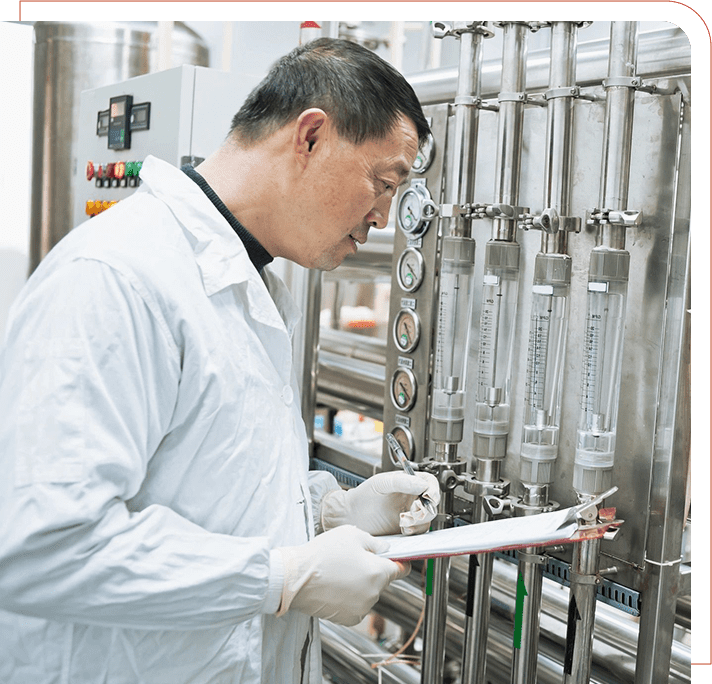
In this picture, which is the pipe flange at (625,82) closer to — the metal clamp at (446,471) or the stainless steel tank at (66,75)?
the metal clamp at (446,471)

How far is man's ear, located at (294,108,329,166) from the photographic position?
99 cm

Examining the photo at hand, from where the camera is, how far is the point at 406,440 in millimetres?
1756

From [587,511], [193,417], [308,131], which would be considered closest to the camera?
[193,417]

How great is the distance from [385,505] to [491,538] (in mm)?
293

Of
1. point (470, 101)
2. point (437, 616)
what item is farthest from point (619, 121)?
point (437, 616)

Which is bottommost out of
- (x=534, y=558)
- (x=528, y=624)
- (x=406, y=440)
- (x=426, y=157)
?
(x=528, y=624)

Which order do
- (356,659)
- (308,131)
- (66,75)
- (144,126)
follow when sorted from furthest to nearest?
(66,75), (144,126), (356,659), (308,131)

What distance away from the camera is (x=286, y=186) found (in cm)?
103

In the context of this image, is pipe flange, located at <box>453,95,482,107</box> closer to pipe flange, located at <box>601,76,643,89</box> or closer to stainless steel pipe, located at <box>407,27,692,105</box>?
stainless steel pipe, located at <box>407,27,692,105</box>

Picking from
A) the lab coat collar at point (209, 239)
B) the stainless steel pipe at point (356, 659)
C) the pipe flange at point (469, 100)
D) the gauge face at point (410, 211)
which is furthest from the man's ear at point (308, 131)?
the stainless steel pipe at point (356, 659)

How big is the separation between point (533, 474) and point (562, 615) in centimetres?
54

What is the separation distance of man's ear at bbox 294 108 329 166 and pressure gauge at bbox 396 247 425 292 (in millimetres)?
713

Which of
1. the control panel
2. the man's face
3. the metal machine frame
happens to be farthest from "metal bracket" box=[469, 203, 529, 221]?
the control panel

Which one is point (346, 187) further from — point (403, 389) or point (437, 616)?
point (437, 616)
